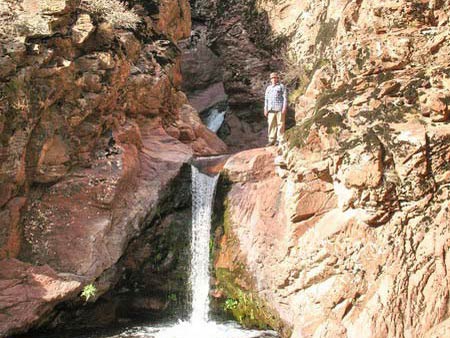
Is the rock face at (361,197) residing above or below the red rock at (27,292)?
above

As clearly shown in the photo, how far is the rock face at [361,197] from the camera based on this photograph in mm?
8539

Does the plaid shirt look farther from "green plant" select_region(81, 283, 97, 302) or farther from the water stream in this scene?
"green plant" select_region(81, 283, 97, 302)

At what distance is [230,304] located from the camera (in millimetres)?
11492

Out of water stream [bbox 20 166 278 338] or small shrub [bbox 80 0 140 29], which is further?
small shrub [bbox 80 0 140 29]

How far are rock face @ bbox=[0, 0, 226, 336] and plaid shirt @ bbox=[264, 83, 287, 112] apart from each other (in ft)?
8.70

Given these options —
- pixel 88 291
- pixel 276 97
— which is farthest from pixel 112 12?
pixel 88 291

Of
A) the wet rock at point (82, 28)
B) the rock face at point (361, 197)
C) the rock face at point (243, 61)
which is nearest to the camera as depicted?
the rock face at point (361, 197)

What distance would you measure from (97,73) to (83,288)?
16.8 feet

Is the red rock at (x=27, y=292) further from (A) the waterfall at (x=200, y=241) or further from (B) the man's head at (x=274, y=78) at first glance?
(B) the man's head at (x=274, y=78)

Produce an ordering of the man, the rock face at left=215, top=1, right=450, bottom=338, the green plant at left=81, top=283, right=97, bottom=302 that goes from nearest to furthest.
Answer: the rock face at left=215, top=1, right=450, bottom=338
the green plant at left=81, top=283, right=97, bottom=302
the man

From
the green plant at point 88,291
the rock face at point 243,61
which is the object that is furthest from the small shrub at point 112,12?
the green plant at point 88,291

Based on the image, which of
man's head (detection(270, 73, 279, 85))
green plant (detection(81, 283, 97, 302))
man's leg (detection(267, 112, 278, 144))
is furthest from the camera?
man's leg (detection(267, 112, 278, 144))

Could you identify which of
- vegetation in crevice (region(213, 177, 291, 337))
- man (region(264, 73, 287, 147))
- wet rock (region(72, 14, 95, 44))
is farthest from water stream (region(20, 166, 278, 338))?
wet rock (region(72, 14, 95, 44))

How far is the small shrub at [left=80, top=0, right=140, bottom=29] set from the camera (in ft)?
43.7
